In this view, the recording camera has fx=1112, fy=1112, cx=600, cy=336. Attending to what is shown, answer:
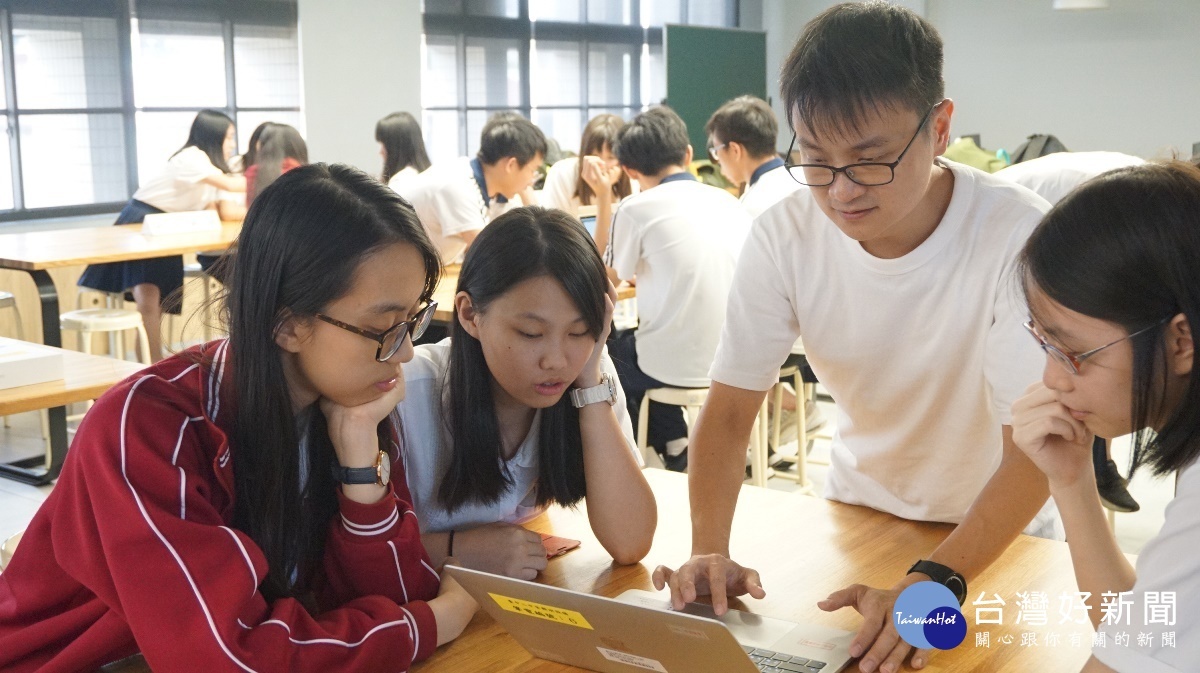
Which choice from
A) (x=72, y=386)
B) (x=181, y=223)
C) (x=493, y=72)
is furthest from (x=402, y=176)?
(x=493, y=72)

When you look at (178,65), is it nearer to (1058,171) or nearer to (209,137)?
(209,137)

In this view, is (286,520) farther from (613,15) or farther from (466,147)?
(613,15)

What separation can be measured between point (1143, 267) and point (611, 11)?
28.1 feet

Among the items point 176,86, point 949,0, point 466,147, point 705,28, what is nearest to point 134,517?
Answer: point 176,86

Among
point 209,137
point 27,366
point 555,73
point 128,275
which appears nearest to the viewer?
point 27,366

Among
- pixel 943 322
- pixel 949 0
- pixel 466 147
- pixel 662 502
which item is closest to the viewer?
pixel 943 322

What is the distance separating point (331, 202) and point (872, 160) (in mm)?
619

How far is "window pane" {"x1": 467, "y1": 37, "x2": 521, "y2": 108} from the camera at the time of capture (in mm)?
8141

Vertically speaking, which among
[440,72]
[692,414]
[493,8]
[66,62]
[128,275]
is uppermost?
[493,8]

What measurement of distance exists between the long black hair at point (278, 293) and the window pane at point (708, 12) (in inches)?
363

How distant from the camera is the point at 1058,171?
9.60 ft

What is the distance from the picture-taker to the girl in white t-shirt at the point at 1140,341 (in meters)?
0.86

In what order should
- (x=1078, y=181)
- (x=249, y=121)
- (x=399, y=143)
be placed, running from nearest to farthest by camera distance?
(x=1078, y=181) < (x=399, y=143) < (x=249, y=121)

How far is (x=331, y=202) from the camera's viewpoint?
117 centimetres
